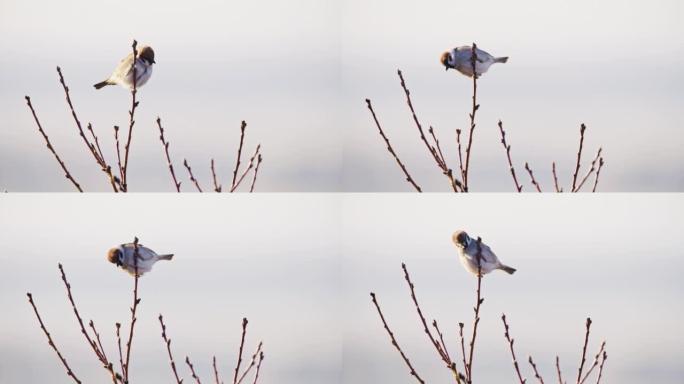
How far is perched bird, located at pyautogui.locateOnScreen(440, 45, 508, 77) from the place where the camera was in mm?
1340

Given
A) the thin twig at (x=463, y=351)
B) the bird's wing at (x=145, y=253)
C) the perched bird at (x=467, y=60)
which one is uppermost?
the perched bird at (x=467, y=60)

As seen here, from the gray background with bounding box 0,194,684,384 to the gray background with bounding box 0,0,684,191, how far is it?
0.05m

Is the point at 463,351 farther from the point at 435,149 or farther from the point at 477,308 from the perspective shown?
the point at 435,149

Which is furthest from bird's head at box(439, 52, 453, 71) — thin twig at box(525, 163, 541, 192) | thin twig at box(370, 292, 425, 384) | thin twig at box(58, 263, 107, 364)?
thin twig at box(58, 263, 107, 364)

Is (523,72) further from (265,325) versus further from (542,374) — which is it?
(265,325)

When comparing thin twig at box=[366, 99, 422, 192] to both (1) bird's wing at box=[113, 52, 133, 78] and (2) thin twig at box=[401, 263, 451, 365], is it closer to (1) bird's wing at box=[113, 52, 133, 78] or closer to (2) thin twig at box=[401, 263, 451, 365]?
(2) thin twig at box=[401, 263, 451, 365]

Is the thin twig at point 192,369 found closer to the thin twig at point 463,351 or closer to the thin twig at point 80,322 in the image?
the thin twig at point 80,322

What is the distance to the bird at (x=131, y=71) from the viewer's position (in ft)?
4.32

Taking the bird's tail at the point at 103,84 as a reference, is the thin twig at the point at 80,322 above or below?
below

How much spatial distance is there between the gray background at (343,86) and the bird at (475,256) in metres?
0.10

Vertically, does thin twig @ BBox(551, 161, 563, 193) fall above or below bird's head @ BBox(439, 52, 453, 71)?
below

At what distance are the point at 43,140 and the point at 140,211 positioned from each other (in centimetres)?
21

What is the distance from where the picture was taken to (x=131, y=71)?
1.31 meters

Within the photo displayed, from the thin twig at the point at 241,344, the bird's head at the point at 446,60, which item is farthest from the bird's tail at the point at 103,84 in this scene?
the bird's head at the point at 446,60
